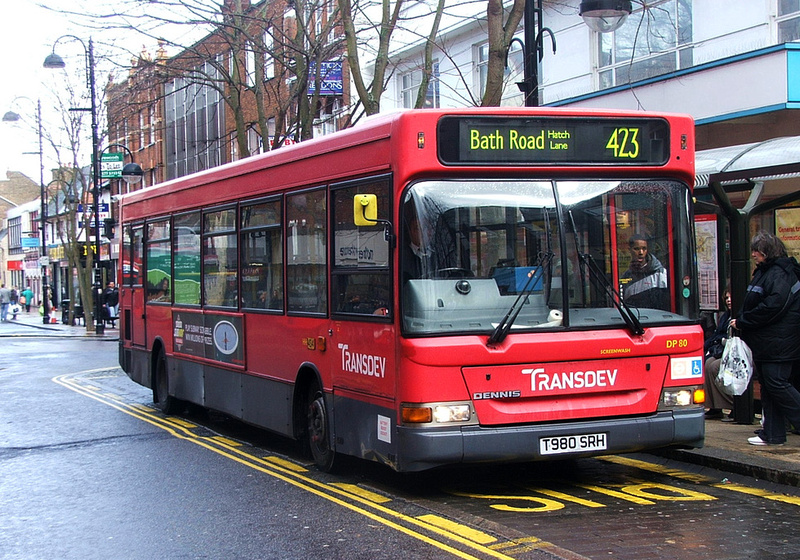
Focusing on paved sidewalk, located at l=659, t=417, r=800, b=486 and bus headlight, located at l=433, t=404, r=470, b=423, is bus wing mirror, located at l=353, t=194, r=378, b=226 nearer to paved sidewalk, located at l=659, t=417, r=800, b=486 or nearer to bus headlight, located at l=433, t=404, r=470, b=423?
bus headlight, located at l=433, t=404, r=470, b=423

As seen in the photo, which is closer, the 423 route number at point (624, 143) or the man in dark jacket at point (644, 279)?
the man in dark jacket at point (644, 279)

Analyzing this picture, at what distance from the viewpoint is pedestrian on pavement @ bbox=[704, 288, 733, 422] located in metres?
11.2

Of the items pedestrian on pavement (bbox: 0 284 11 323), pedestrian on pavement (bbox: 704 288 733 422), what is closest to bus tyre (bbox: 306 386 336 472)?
pedestrian on pavement (bbox: 704 288 733 422)

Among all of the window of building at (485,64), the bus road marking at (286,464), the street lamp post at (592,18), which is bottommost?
the bus road marking at (286,464)

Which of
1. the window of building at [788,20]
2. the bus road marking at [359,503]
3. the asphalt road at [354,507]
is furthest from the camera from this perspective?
the window of building at [788,20]

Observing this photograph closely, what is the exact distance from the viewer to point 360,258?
28.1ft

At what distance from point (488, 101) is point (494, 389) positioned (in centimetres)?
633

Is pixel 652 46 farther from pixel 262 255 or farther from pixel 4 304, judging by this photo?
pixel 4 304

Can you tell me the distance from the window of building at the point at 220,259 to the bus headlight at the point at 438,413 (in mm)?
4321

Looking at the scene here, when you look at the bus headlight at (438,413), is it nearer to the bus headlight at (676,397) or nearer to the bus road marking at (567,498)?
the bus road marking at (567,498)

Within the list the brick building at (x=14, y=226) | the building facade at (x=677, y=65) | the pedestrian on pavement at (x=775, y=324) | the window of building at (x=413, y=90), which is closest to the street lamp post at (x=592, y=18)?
the building facade at (x=677, y=65)

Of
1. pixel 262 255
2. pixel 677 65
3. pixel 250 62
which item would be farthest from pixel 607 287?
pixel 250 62

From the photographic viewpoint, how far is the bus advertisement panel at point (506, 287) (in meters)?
7.75

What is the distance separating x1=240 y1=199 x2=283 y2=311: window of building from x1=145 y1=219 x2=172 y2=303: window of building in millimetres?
3158
